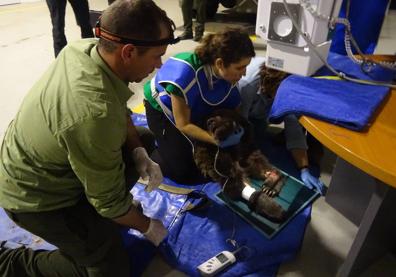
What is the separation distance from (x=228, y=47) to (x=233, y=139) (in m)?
0.39

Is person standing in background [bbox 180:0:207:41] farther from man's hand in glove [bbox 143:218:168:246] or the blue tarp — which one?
man's hand in glove [bbox 143:218:168:246]

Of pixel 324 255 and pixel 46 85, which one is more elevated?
pixel 46 85

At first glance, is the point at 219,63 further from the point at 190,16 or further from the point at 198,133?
the point at 190,16

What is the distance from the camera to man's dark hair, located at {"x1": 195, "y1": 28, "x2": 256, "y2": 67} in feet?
4.27

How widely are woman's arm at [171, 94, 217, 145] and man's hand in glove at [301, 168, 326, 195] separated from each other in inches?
20.5

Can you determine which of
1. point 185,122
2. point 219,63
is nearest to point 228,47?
point 219,63

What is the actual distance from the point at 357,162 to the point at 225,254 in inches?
27.4

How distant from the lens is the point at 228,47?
4.27ft

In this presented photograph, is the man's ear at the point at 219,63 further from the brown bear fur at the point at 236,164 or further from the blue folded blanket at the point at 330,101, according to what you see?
the blue folded blanket at the point at 330,101

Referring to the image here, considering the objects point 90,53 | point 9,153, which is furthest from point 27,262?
point 90,53

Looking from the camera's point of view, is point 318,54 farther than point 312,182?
No

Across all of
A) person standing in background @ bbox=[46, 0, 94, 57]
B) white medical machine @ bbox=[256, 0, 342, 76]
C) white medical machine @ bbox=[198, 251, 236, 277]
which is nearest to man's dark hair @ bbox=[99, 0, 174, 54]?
white medical machine @ bbox=[256, 0, 342, 76]

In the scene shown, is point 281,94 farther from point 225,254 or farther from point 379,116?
point 225,254

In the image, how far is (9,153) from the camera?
3.04 feet
